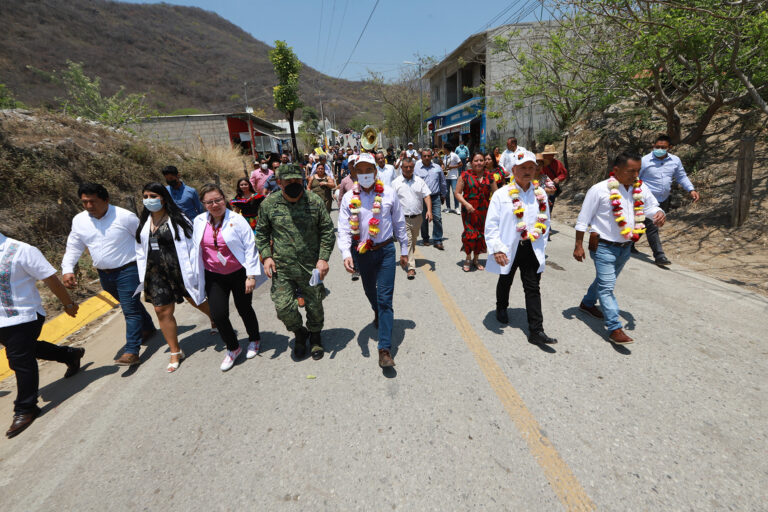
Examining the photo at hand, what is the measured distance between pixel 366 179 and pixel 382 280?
3.39ft

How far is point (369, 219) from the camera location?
366 cm

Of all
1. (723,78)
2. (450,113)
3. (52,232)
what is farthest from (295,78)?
(723,78)

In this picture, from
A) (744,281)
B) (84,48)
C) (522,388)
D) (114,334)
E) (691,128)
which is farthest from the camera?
(84,48)

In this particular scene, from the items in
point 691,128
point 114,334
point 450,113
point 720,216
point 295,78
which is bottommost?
point 114,334

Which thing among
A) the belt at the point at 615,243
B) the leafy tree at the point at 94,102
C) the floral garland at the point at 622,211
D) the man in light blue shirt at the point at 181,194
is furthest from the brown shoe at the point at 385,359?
the leafy tree at the point at 94,102

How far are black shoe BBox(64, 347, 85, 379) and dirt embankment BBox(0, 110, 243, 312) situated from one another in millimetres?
2066

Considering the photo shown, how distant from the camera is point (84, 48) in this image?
87.8 meters

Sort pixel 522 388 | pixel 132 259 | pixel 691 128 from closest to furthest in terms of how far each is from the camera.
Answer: pixel 522 388 < pixel 132 259 < pixel 691 128

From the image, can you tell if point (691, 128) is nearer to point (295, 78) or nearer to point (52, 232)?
point (52, 232)

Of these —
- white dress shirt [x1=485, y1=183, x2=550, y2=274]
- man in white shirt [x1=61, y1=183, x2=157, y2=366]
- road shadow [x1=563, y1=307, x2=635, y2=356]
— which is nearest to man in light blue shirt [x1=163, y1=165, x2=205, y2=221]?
man in white shirt [x1=61, y1=183, x2=157, y2=366]

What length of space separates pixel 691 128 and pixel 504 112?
13.3 metres

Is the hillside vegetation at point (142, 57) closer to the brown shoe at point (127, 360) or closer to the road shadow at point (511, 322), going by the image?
the brown shoe at point (127, 360)

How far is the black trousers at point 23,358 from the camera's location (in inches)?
124

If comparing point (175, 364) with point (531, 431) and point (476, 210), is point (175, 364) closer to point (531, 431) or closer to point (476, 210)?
point (531, 431)
